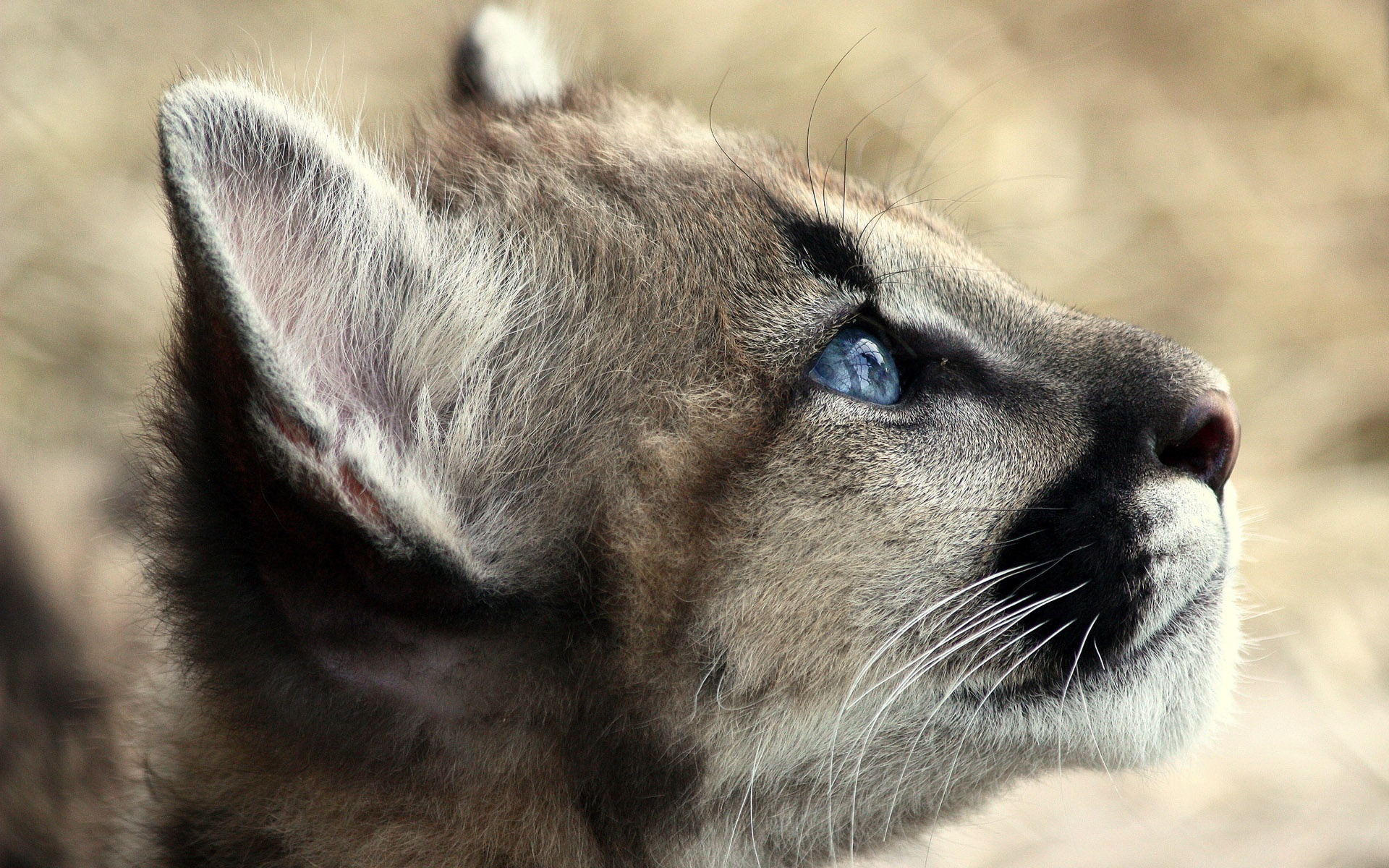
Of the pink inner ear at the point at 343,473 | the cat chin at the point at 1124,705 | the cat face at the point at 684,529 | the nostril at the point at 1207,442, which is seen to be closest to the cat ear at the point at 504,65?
the cat face at the point at 684,529

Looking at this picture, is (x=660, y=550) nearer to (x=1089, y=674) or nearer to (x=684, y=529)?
(x=684, y=529)

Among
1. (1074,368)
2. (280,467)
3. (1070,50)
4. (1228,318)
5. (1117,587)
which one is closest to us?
(280,467)

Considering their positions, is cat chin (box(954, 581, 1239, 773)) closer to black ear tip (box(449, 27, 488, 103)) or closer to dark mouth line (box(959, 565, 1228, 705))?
dark mouth line (box(959, 565, 1228, 705))

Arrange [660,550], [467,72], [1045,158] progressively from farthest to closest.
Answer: [1045,158] < [467,72] < [660,550]

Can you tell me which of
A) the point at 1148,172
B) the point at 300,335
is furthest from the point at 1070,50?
the point at 300,335

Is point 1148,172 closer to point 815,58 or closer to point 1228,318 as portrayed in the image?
point 1228,318

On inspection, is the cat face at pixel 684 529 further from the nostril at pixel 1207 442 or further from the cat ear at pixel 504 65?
the cat ear at pixel 504 65

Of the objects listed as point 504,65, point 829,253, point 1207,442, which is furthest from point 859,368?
point 504,65
